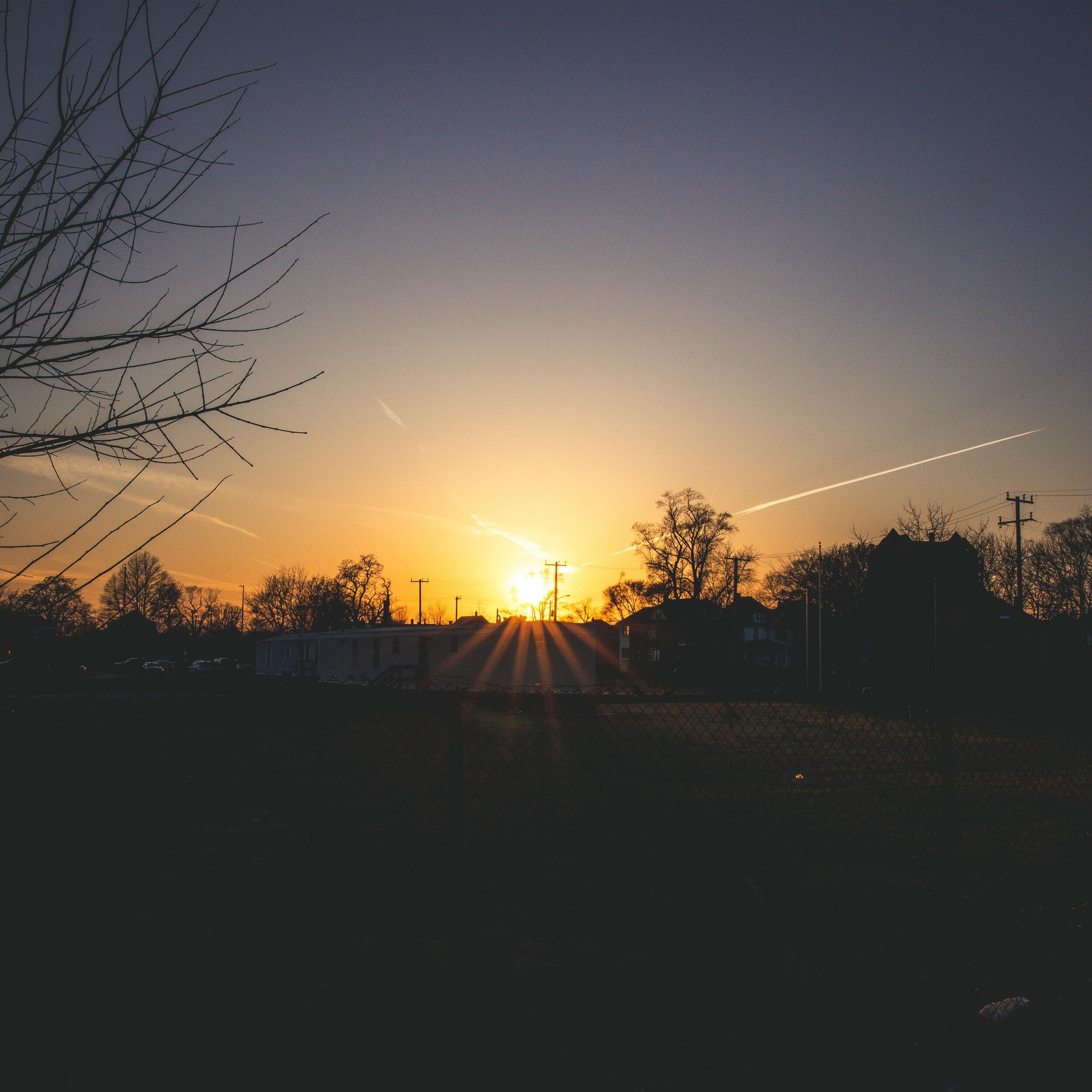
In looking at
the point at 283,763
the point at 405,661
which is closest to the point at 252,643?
the point at 405,661

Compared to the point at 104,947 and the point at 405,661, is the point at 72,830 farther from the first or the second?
the point at 405,661

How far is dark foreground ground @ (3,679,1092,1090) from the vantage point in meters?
2.90

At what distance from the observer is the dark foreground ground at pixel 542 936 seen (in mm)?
2904

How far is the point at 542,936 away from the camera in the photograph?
163 inches

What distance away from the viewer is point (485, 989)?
3469 mm

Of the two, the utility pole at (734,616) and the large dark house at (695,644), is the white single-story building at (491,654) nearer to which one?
the utility pole at (734,616)

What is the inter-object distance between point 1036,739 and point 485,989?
50.5 feet

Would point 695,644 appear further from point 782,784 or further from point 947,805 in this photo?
point 947,805

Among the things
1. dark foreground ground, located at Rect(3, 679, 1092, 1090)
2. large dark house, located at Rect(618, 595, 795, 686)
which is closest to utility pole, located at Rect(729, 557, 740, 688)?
large dark house, located at Rect(618, 595, 795, 686)

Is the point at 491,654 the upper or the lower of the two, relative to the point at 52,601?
lower

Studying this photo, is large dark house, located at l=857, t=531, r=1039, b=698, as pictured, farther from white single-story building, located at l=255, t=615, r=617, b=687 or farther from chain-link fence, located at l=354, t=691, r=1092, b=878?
chain-link fence, located at l=354, t=691, r=1092, b=878

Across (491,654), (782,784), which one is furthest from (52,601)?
(491,654)

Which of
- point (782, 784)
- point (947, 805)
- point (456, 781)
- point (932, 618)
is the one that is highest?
point (932, 618)

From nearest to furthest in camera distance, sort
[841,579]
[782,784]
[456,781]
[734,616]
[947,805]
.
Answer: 1. [456,781]
2. [947,805]
3. [782,784]
4. [734,616]
5. [841,579]
